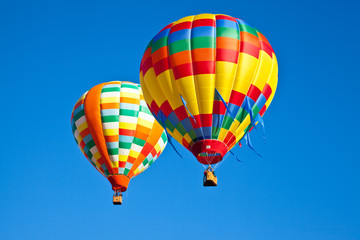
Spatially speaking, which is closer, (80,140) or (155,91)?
(155,91)

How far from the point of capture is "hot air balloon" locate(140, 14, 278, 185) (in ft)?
57.1

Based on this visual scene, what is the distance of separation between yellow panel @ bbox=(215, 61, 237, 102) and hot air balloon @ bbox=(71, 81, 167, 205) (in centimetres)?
558

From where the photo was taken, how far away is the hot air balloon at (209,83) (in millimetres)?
17391

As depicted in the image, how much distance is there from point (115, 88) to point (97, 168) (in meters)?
2.84

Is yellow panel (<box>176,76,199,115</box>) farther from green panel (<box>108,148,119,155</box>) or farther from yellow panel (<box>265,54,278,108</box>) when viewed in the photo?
green panel (<box>108,148,119,155</box>)

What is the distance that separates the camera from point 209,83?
1742 centimetres

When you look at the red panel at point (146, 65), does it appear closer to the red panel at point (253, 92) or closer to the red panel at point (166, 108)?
the red panel at point (166, 108)

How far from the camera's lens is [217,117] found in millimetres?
17359

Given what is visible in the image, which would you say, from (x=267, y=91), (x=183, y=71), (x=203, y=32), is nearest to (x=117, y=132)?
(x=183, y=71)

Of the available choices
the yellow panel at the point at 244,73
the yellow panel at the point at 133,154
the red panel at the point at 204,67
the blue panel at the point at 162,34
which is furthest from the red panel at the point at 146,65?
the yellow panel at the point at 133,154

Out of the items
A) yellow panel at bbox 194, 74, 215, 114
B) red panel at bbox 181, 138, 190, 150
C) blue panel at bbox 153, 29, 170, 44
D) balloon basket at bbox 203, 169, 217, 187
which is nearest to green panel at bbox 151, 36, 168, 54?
blue panel at bbox 153, 29, 170, 44

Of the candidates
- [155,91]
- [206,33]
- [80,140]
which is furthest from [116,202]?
[206,33]

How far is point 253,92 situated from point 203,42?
1858mm

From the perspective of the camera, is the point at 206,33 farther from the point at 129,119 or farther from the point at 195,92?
the point at 129,119
